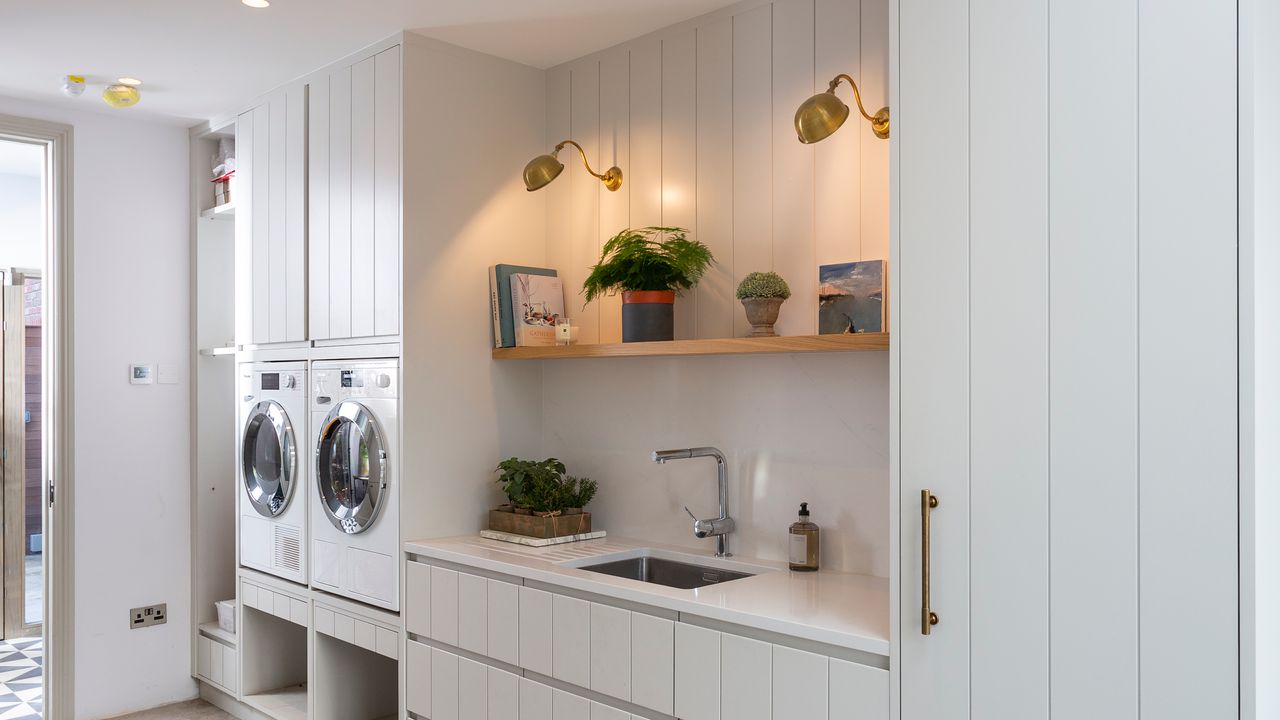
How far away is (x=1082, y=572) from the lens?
65.2 inches

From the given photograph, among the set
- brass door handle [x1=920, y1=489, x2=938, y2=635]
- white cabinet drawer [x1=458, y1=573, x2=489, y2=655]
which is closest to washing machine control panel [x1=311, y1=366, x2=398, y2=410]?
white cabinet drawer [x1=458, y1=573, x2=489, y2=655]

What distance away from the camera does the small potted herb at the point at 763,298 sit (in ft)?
8.80

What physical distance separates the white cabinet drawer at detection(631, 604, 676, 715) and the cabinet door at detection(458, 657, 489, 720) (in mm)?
646

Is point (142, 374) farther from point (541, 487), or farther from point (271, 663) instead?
point (541, 487)

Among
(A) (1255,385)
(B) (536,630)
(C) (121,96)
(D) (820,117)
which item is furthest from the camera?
(C) (121,96)

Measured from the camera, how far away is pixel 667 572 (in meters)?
2.97

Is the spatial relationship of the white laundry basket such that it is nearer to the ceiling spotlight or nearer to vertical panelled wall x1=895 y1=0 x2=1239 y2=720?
the ceiling spotlight

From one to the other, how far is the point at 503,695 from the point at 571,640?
1.25 feet

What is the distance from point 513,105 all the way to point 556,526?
1.47 m

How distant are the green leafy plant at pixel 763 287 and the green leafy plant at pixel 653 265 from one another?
26 centimetres

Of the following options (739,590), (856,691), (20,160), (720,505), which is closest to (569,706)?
(739,590)

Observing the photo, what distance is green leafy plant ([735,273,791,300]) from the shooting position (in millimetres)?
2682

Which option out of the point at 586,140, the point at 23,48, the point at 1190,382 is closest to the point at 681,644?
the point at 1190,382

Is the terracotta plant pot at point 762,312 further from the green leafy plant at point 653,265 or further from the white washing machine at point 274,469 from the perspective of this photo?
the white washing machine at point 274,469
